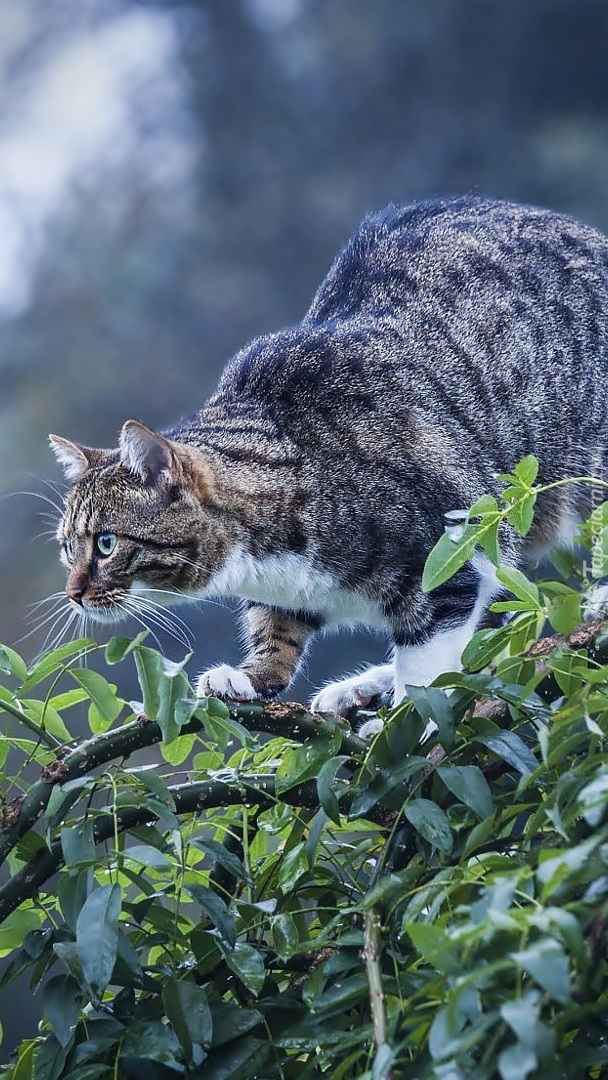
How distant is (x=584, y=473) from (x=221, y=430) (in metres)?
0.39

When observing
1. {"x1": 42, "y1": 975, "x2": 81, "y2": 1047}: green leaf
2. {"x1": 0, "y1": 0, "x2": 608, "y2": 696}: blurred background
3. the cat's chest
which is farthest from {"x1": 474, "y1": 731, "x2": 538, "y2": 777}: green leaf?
{"x1": 0, "y1": 0, "x2": 608, "y2": 696}: blurred background

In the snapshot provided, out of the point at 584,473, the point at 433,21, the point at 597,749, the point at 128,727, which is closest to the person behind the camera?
the point at 597,749

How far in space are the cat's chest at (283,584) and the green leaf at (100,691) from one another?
0.50 meters

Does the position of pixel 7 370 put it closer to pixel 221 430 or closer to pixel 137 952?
pixel 221 430

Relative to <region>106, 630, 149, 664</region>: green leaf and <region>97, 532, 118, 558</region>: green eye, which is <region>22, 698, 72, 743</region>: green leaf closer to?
<region>106, 630, 149, 664</region>: green leaf

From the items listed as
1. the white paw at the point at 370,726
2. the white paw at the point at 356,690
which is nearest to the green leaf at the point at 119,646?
the white paw at the point at 370,726

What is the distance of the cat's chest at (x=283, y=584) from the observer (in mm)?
1122

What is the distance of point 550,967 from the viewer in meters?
0.31

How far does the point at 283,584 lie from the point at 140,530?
0.47 ft

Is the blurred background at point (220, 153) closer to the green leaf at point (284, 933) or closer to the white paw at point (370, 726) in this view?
the white paw at point (370, 726)

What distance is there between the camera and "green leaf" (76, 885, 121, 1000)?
46cm

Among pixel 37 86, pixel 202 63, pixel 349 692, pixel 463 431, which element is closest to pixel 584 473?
pixel 463 431

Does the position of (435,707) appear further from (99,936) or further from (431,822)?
(99,936)

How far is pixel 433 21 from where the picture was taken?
70.7 inches
